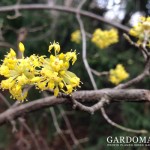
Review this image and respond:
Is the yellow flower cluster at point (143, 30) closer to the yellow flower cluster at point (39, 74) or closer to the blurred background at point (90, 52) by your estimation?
the yellow flower cluster at point (39, 74)

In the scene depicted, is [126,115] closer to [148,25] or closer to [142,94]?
[148,25]

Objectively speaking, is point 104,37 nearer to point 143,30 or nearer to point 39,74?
point 143,30

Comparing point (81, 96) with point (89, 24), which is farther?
point (89, 24)

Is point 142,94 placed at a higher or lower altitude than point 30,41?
lower

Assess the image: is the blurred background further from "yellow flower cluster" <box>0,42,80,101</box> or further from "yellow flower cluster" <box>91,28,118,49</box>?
"yellow flower cluster" <box>0,42,80,101</box>

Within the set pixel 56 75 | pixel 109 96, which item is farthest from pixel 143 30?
pixel 56 75

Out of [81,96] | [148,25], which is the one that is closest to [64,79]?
[81,96]

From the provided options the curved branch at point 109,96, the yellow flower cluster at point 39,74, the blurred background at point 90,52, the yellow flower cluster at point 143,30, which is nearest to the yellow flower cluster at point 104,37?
the blurred background at point 90,52

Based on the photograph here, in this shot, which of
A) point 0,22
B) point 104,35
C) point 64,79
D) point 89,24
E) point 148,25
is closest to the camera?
point 64,79

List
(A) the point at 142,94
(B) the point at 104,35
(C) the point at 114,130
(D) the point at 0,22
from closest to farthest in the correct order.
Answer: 1. (A) the point at 142,94
2. (D) the point at 0,22
3. (B) the point at 104,35
4. (C) the point at 114,130
